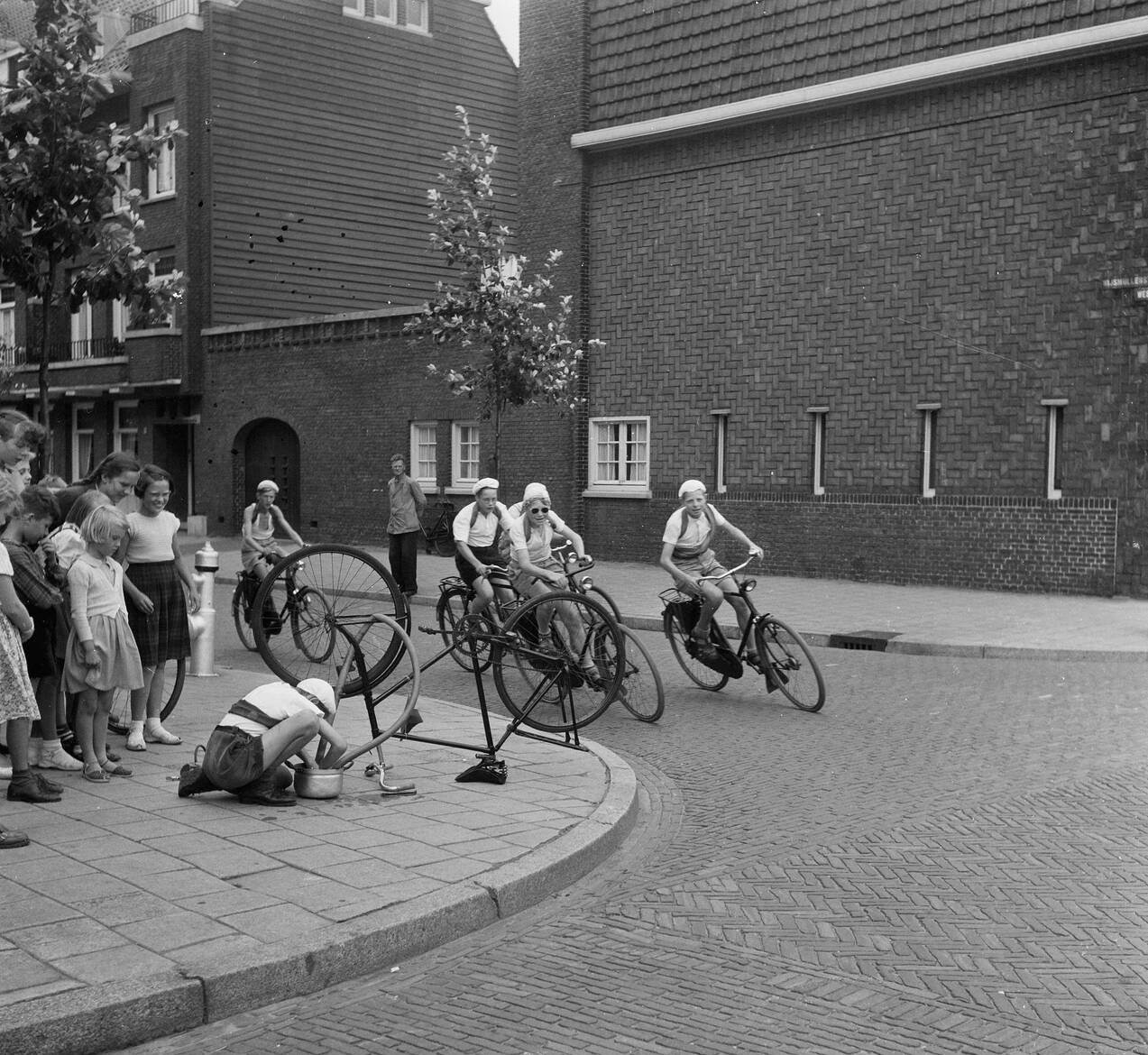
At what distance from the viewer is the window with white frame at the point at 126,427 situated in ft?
109

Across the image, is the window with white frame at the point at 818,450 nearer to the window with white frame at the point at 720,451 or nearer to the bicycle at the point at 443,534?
the window with white frame at the point at 720,451

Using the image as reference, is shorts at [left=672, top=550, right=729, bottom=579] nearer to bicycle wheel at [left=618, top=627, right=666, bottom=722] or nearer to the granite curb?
bicycle wheel at [left=618, top=627, right=666, bottom=722]

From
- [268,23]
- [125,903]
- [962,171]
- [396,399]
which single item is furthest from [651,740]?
[268,23]

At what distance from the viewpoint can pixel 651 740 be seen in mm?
9164

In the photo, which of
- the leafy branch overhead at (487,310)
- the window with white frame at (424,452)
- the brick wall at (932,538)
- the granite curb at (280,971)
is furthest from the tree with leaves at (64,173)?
the window with white frame at (424,452)

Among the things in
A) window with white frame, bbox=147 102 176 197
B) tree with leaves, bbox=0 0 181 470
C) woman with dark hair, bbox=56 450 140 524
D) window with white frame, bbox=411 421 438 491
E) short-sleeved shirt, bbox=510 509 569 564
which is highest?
window with white frame, bbox=147 102 176 197

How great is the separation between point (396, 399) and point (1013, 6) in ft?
44.9

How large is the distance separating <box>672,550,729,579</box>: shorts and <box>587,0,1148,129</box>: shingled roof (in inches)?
458

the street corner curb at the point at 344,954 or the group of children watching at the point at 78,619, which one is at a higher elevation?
the group of children watching at the point at 78,619

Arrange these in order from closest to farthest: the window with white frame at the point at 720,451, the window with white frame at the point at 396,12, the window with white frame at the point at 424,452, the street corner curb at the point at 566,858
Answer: the street corner curb at the point at 566,858, the window with white frame at the point at 720,451, the window with white frame at the point at 424,452, the window with white frame at the point at 396,12

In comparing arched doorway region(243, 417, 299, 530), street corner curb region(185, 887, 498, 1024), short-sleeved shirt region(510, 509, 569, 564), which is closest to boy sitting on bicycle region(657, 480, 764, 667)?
short-sleeved shirt region(510, 509, 569, 564)

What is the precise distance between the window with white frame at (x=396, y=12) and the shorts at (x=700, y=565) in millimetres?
25809

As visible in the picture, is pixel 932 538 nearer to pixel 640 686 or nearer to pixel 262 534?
pixel 262 534

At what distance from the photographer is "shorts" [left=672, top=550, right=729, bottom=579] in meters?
11.0
